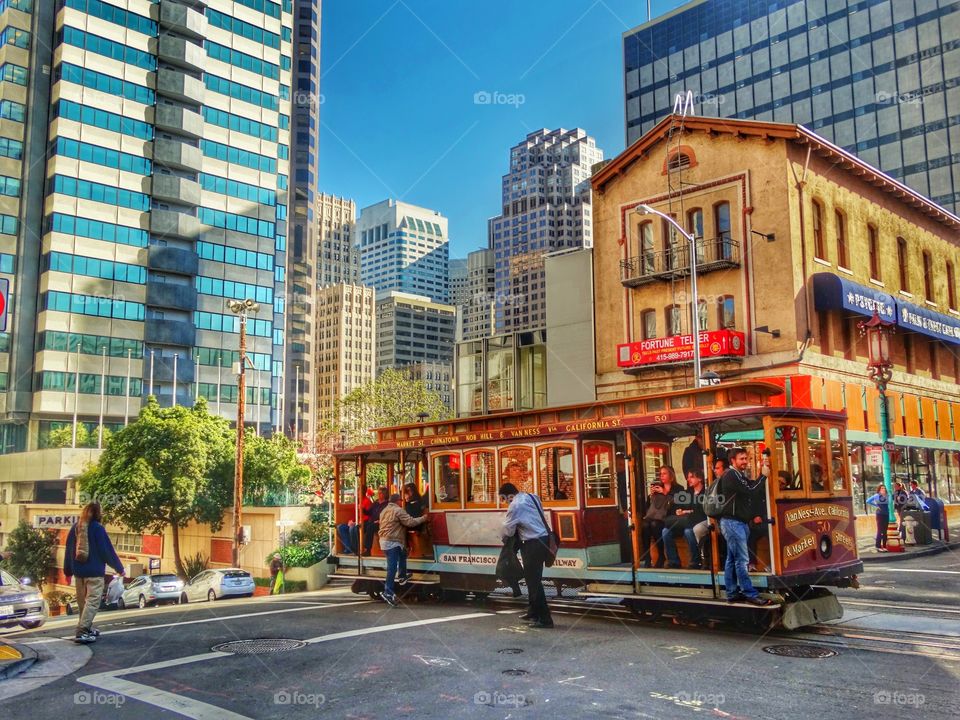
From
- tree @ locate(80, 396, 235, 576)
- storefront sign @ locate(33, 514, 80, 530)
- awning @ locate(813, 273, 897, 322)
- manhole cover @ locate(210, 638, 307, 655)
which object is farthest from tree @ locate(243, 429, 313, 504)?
manhole cover @ locate(210, 638, 307, 655)

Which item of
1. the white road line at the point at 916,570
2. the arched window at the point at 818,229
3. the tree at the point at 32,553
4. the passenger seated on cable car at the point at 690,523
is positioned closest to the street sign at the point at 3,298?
the passenger seated on cable car at the point at 690,523

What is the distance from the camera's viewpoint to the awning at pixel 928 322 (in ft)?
110

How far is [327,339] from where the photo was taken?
174625 mm

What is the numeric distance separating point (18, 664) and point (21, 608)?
42.2 feet

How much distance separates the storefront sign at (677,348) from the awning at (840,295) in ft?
10.2

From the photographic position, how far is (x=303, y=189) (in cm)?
12762

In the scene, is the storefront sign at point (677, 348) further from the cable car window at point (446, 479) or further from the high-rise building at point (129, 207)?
the high-rise building at point (129, 207)

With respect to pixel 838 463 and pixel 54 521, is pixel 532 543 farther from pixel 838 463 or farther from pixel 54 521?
pixel 54 521

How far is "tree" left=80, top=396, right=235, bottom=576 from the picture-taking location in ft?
127

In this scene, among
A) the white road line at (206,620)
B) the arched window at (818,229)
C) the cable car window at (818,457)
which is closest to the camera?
the cable car window at (818,457)

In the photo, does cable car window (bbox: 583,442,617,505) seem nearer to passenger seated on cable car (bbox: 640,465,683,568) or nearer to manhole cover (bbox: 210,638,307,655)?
passenger seated on cable car (bbox: 640,465,683,568)

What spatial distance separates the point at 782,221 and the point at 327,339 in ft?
497

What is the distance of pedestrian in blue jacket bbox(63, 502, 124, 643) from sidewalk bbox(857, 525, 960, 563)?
1759 centimetres

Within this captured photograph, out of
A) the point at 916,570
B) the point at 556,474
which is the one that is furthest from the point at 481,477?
the point at 916,570
